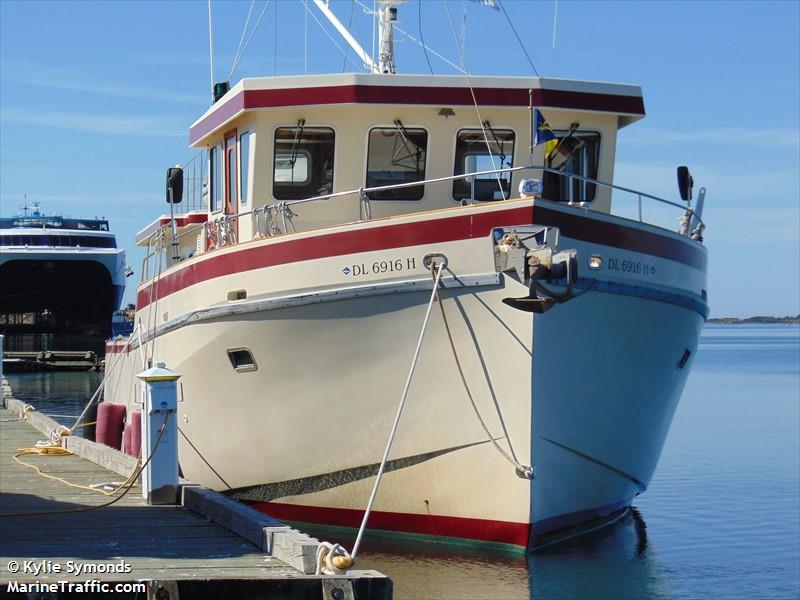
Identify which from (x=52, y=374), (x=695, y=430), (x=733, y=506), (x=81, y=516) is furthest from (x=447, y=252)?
(x=52, y=374)

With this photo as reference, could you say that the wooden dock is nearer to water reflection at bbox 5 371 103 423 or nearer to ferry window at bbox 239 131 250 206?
ferry window at bbox 239 131 250 206

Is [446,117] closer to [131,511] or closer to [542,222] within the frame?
[542,222]

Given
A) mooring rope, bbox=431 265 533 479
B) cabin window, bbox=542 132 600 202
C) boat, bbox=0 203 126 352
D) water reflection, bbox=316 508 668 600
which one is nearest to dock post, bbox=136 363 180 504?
water reflection, bbox=316 508 668 600

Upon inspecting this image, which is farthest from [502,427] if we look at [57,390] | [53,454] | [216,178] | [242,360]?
[57,390]

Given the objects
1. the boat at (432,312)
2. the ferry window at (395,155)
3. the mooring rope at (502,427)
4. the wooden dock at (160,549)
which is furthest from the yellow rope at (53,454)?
the ferry window at (395,155)

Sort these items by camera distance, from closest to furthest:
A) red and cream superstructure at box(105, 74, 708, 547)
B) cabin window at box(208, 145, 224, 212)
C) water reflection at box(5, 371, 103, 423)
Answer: red and cream superstructure at box(105, 74, 708, 547)
cabin window at box(208, 145, 224, 212)
water reflection at box(5, 371, 103, 423)

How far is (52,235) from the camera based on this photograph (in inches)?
2500

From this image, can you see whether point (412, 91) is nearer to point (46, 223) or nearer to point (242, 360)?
point (242, 360)

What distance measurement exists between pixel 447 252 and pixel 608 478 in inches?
132

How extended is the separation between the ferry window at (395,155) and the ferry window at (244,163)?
1422mm

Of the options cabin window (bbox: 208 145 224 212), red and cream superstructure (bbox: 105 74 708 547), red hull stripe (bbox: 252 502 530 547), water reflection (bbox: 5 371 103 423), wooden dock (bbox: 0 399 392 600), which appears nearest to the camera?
wooden dock (bbox: 0 399 392 600)

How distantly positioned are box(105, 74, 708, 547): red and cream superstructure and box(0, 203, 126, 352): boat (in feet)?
161

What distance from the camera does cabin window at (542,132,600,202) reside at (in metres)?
13.7

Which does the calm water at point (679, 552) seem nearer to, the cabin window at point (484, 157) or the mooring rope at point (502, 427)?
the mooring rope at point (502, 427)
